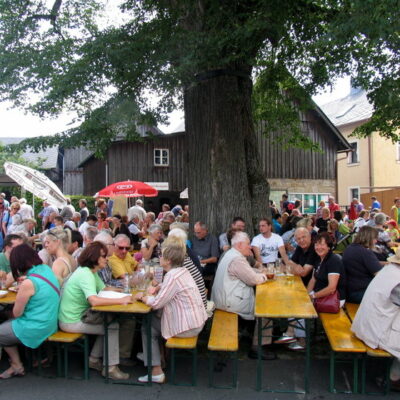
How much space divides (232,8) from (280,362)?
529cm

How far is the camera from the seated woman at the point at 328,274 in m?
5.10

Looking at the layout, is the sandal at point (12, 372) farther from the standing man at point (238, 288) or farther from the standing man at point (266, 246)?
the standing man at point (266, 246)

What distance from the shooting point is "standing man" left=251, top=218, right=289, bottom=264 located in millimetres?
7375

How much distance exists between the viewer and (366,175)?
29.8m

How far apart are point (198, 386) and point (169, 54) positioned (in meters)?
5.02

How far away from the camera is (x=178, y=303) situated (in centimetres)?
455

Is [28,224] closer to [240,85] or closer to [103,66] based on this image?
[103,66]

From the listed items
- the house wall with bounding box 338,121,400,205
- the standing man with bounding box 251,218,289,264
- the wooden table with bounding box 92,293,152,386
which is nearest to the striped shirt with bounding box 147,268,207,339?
the wooden table with bounding box 92,293,152,386

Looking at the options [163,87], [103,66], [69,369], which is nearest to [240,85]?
[163,87]

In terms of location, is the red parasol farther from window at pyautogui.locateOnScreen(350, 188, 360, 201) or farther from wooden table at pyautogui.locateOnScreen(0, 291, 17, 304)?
window at pyautogui.locateOnScreen(350, 188, 360, 201)

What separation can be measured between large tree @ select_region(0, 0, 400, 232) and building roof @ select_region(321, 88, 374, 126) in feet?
73.4

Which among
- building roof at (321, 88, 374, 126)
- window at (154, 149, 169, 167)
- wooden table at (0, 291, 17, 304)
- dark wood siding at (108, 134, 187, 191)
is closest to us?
wooden table at (0, 291, 17, 304)

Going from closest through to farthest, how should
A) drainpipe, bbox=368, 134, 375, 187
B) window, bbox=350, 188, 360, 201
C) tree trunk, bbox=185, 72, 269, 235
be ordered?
1. tree trunk, bbox=185, 72, 269, 235
2. drainpipe, bbox=368, 134, 375, 187
3. window, bbox=350, 188, 360, 201

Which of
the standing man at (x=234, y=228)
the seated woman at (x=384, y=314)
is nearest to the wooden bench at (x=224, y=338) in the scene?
the seated woman at (x=384, y=314)
